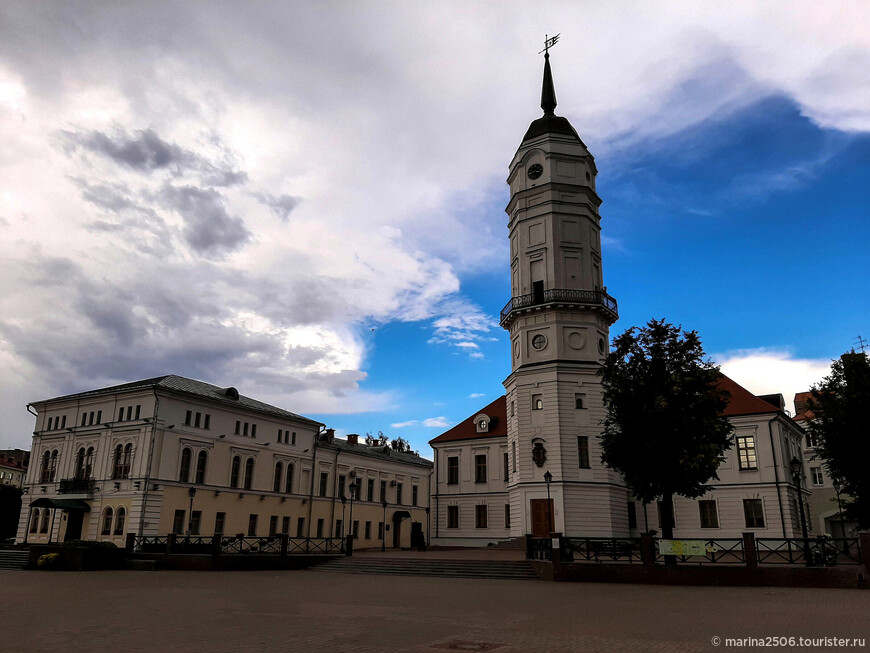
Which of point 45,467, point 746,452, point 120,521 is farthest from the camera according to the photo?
point 45,467

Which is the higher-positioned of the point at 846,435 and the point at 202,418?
the point at 202,418

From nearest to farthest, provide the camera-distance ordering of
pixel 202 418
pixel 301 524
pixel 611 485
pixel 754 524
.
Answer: pixel 611 485
pixel 754 524
pixel 202 418
pixel 301 524

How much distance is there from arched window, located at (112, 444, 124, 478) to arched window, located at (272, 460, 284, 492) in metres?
11.1

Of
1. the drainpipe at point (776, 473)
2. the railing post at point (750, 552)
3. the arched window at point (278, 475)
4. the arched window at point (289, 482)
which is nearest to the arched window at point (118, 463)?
the arched window at point (278, 475)

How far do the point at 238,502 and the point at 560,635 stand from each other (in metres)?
38.2

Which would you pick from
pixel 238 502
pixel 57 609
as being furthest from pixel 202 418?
pixel 57 609

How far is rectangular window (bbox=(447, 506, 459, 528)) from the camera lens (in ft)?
160

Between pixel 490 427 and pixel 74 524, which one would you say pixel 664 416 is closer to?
pixel 490 427

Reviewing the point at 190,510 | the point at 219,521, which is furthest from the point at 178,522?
the point at 219,521

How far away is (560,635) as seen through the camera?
11.2 m

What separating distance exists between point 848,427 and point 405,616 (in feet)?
78.0

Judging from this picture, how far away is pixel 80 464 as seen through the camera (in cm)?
4372

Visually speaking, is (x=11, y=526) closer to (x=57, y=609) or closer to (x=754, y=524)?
(x=57, y=609)

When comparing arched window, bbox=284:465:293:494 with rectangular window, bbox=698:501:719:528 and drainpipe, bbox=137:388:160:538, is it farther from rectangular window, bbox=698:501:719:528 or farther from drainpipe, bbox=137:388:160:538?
rectangular window, bbox=698:501:719:528
